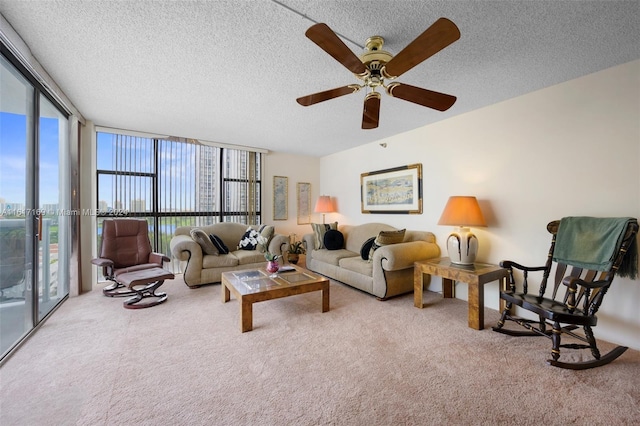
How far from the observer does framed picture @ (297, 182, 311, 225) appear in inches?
229

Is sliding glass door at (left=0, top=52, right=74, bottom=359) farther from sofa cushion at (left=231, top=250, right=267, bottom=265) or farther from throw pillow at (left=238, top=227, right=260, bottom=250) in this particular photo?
throw pillow at (left=238, top=227, right=260, bottom=250)

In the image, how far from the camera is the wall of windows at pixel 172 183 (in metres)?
4.08

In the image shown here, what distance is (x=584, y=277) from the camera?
2.38m

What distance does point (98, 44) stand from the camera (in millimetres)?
1957

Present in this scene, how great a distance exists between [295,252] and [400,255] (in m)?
2.59

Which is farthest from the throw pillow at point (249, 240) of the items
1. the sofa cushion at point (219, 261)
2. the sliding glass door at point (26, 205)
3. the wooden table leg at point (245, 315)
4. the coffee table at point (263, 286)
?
the sliding glass door at point (26, 205)

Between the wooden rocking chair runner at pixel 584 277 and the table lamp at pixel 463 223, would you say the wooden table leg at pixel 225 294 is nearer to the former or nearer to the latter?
the table lamp at pixel 463 223

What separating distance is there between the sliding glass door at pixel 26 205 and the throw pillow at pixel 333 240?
11.5 ft

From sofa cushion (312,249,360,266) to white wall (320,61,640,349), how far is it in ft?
4.07

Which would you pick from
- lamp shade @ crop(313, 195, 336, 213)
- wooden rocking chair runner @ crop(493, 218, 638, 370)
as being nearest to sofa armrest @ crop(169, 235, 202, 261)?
lamp shade @ crop(313, 195, 336, 213)

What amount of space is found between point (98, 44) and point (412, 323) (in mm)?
3561

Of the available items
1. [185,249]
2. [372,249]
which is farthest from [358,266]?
[185,249]

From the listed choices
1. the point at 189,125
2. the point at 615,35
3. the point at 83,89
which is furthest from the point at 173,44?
the point at 615,35

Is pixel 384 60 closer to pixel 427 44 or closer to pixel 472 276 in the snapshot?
pixel 427 44
